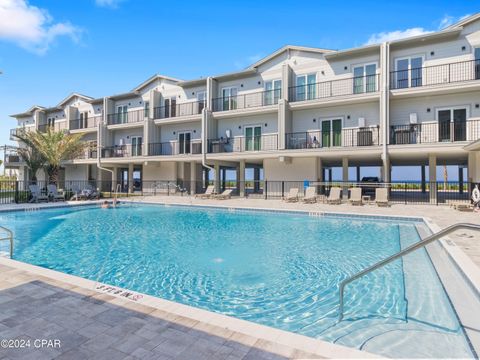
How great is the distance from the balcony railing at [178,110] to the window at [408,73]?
13.4m

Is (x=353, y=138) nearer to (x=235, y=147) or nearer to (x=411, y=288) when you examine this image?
(x=235, y=147)

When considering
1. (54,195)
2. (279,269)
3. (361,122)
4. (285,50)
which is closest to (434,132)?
(361,122)

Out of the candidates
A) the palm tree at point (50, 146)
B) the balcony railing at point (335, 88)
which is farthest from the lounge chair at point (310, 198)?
the palm tree at point (50, 146)

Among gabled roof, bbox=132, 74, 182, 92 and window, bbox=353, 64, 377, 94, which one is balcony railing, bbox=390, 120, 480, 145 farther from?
gabled roof, bbox=132, 74, 182, 92

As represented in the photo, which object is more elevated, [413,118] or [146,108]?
[146,108]

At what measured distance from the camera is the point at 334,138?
706 inches

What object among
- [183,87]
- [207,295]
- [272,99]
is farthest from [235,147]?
[207,295]

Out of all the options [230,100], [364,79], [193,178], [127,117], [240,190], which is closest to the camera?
[364,79]

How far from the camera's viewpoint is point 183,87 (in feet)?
76.8

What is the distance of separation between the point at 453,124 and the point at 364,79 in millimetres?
5390

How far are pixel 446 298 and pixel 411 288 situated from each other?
70cm

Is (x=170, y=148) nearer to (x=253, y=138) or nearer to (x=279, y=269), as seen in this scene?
(x=253, y=138)

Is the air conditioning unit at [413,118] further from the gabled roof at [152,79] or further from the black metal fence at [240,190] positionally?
the gabled roof at [152,79]

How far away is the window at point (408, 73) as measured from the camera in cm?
1595
